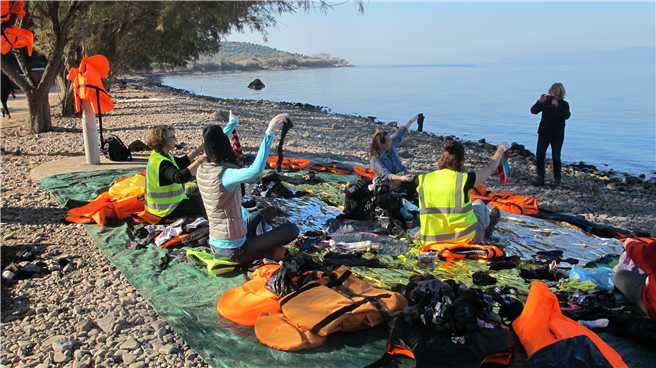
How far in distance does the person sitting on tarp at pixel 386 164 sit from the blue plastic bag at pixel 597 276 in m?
2.18

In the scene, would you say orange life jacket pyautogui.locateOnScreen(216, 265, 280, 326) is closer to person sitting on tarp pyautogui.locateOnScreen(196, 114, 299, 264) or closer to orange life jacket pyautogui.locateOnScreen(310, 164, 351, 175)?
person sitting on tarp pyautogui.locateOnScreen(196, 114, 299, 264)

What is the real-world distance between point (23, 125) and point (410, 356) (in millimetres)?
14001

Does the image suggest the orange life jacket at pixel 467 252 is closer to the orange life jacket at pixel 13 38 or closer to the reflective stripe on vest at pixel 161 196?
the reflective stripe on vest at pixel 161 196

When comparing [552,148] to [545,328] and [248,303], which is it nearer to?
Result: [545,328]

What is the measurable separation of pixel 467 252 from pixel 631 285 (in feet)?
4.56

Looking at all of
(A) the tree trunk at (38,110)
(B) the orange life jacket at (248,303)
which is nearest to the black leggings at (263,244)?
(B) the orange life jacket at (248,303)

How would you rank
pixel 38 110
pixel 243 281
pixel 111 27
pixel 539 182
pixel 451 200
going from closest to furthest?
pixel 243 281
pixel 451 200
pixel 539 182
pixel 38 110
pixel 111 27

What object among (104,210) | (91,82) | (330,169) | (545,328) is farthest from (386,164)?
(91,82)

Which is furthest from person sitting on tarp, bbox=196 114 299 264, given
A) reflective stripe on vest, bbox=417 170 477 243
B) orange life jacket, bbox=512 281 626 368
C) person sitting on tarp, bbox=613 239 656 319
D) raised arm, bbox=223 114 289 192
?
person sitting on tarp, bbox=613 239 656 319

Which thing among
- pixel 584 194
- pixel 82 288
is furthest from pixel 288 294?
pixel 584 194

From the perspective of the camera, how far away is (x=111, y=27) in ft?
53.1

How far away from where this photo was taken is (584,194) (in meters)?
8.37

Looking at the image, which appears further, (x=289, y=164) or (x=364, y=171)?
(x=289, y=164)

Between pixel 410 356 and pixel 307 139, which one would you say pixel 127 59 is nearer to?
pixel 307 139
